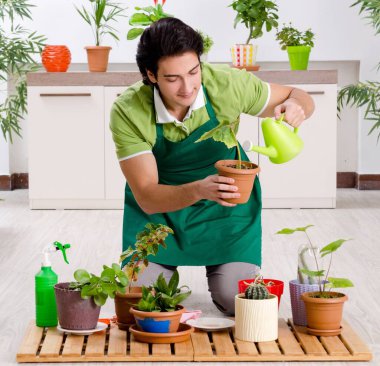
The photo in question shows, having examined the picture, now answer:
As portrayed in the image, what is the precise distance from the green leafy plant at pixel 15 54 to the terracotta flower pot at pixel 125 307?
2931 millimetres

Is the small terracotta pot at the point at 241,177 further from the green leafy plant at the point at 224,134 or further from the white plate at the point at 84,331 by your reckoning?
the white plate at the point at 84,331

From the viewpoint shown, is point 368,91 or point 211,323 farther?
point 368,91

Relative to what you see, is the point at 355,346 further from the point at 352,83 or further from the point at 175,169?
the point at 352,83

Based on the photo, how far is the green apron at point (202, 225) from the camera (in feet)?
10.3

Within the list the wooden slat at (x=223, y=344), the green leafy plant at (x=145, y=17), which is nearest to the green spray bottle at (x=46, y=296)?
the wooden slat at (x=223, y=344)

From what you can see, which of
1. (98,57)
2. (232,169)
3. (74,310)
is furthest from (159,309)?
(98,57)

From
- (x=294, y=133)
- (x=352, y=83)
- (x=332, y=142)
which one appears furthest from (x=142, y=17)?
(x=294, y=133)

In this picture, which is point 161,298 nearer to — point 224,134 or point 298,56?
point 224,134

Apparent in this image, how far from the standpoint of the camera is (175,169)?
3121 mm

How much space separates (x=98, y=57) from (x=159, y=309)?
3.11m

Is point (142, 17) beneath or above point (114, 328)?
above

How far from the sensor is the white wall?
602 cm

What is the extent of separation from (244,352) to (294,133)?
0.64 meters

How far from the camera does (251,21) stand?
218 inches
